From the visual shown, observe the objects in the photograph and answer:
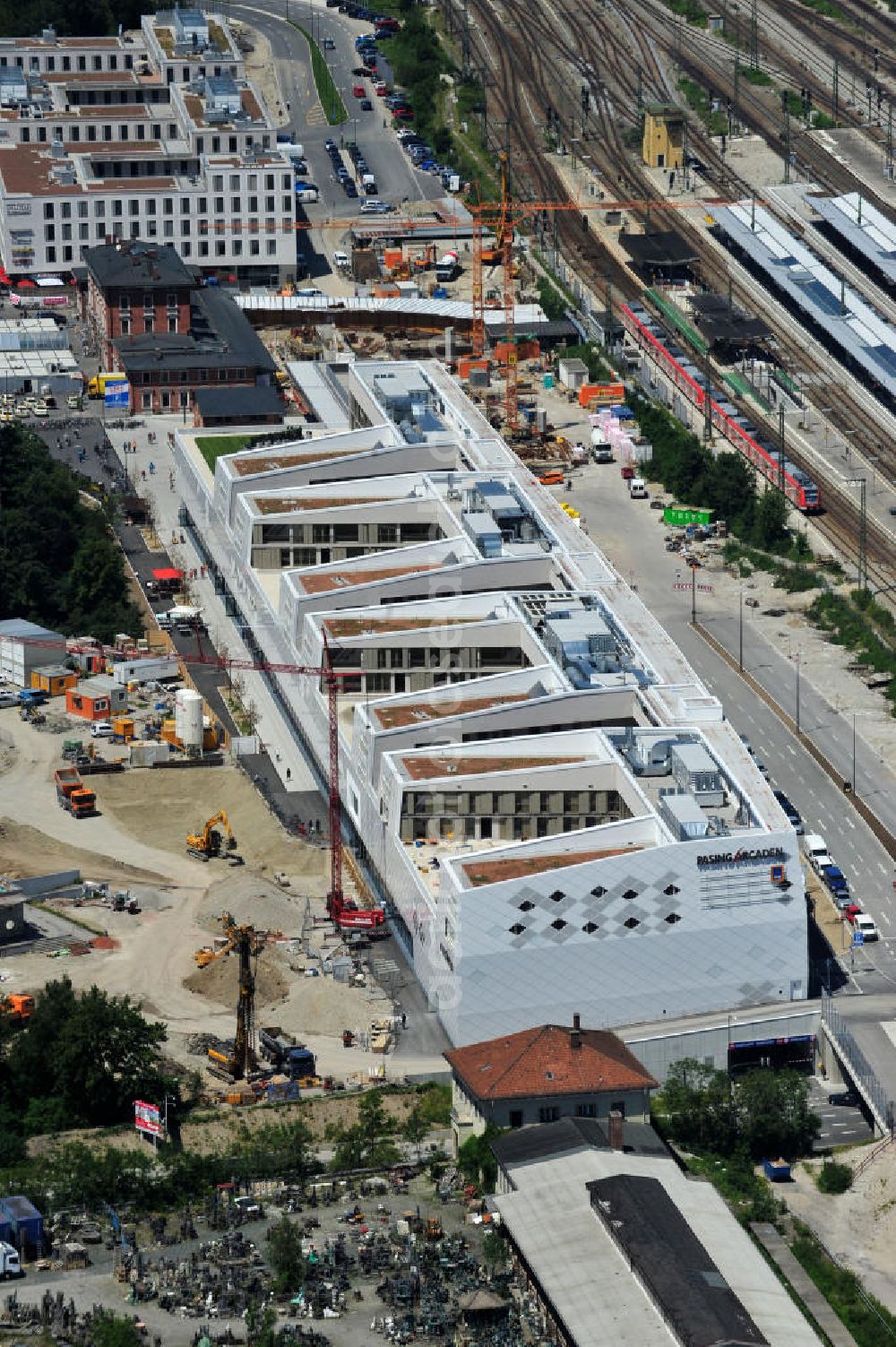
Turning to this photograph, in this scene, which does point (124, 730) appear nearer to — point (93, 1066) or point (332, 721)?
point (332, 721)

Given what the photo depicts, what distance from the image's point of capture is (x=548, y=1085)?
5586 inches

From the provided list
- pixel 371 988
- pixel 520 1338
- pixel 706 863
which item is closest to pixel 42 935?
pixel 371 988

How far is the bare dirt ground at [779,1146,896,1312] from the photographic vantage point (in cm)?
A: 13662

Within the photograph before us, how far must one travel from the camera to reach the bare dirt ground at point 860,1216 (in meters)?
137

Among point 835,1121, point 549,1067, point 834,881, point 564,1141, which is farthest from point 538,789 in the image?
point 564,1141

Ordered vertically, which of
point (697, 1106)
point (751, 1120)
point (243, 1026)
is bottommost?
point (243, 1026)

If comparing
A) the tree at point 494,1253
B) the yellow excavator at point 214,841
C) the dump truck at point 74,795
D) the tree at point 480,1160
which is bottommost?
the dump truck at point 74,795

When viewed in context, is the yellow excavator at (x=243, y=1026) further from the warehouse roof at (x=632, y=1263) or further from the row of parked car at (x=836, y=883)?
the row of parked car at (x=836, y=883)

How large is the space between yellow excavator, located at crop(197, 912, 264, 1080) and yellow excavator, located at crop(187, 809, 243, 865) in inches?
826

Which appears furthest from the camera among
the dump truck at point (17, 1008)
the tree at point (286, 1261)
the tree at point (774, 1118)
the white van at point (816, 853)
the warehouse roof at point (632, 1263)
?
the white van at point (816, 853)

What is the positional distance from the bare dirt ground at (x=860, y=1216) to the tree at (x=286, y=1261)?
2258cm

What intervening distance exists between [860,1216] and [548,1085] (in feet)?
47.2

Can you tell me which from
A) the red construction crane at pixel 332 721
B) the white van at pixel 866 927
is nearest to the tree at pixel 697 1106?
the white van at pixel 866 927

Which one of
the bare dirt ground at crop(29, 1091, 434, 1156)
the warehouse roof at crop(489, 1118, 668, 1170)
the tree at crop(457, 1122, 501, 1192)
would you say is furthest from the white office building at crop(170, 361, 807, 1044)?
the warehouse roof at crop(489, 1118, 668, 1170)
